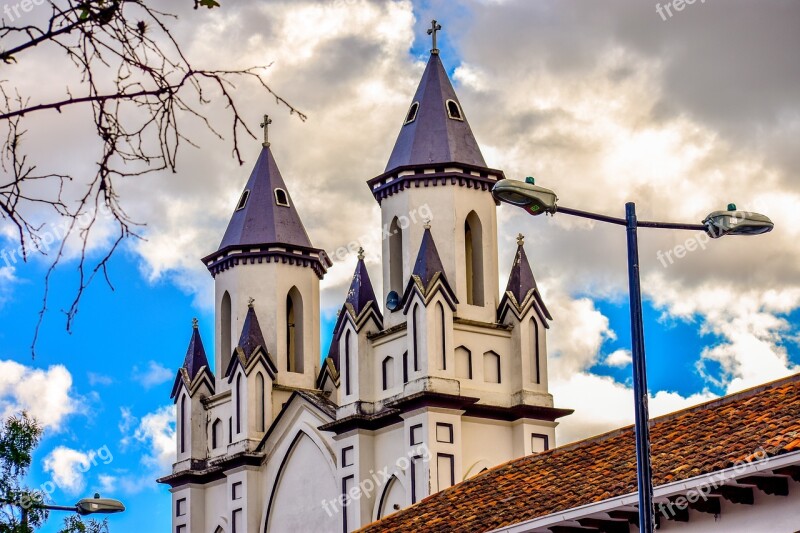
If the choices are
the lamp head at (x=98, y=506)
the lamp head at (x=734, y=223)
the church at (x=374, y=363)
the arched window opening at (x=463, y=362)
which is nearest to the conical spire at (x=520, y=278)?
the church at (x=374, y=363)

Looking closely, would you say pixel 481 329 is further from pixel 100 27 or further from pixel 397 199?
pixel 100 27

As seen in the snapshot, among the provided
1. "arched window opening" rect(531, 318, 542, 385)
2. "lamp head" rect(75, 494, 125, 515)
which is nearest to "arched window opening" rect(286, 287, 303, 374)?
"arched window opening" rect(531, 318, 542, 385)

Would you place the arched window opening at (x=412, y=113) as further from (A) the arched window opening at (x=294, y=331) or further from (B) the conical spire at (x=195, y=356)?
(B) the conical spire at (x=195, y=356)

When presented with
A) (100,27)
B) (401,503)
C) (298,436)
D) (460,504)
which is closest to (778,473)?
(460,504)

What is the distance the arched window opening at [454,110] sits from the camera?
43.4m

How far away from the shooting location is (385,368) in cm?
4181

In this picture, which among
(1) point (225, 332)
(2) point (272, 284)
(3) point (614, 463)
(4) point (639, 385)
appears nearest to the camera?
(4) point (639, 385)

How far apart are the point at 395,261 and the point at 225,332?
8.77 meters

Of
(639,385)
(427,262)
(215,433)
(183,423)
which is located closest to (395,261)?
(427,262)

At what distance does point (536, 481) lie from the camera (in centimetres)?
2175

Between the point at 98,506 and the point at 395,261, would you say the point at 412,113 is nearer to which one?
the point at 395,261

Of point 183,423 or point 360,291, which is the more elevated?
point 360,291

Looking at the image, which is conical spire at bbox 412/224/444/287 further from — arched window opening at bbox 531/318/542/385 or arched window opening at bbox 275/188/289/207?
arched window opening at bbox 275/188/289/207

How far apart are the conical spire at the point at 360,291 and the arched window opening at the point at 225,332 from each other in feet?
23.7
